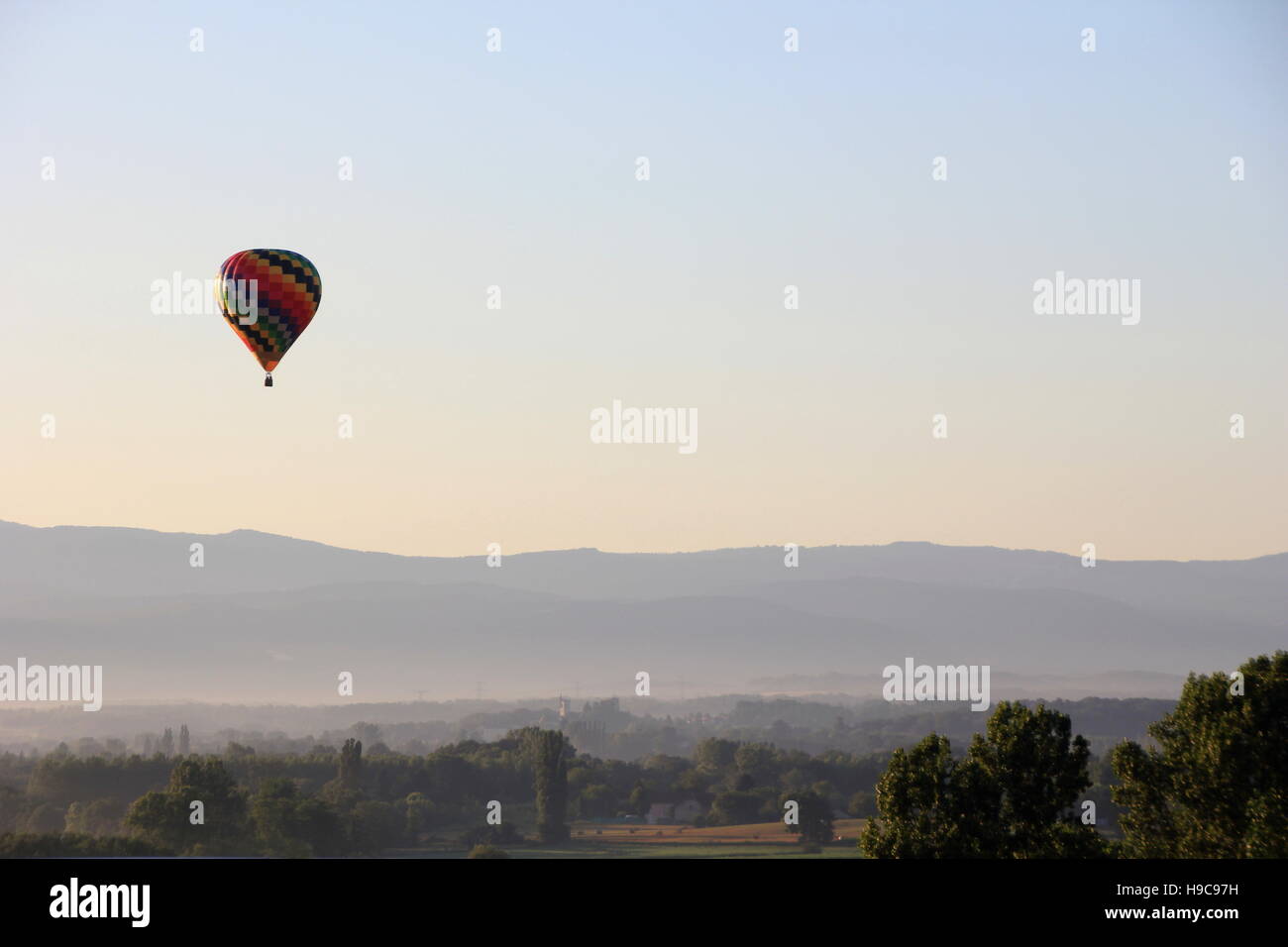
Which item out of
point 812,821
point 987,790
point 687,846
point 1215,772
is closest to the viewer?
point 1215,772

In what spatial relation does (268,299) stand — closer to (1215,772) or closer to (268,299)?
(268,299)

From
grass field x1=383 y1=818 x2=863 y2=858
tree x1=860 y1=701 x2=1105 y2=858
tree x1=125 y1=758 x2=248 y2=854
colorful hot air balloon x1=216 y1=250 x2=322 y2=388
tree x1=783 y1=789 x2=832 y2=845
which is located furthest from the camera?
tree x1=783 y1=789 x2=832 y2=845

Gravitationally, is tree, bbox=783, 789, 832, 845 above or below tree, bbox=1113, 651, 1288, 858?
below

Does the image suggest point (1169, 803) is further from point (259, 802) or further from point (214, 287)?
point (259, 802)

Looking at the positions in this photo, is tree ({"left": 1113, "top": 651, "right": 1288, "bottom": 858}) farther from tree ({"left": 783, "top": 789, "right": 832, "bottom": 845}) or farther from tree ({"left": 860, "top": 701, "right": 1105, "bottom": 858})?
tree ({"left": 783, "top": 789, "right": 832, "bottom": 845})

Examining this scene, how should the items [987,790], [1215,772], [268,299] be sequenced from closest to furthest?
[268,299] → [1215,772] → [987,790]

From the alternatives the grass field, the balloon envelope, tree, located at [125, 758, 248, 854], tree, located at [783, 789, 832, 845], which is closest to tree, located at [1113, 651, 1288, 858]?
the balloon envelope

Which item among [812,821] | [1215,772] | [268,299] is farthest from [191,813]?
[1215,772]
